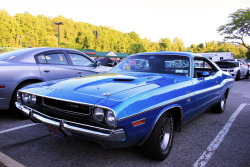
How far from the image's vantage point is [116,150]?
267 centimetres

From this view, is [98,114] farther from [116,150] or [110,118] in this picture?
[116,150]

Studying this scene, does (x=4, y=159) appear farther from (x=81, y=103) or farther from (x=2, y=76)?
(x=2, y=76)

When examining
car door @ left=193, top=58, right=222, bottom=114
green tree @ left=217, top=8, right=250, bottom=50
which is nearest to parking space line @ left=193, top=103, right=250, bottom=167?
car door @ left=193, top=58, right=222, bottom=114

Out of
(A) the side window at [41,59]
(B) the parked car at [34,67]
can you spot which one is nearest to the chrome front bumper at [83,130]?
(B) the parked car at [34,67]

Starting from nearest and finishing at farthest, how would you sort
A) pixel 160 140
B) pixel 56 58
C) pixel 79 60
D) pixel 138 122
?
pixel 138 122
pixel 160 140
pixel 56 58
pixel 79 60

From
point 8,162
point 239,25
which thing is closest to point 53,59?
point 8,162

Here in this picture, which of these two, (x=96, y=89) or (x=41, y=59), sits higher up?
(x=41, y=59)

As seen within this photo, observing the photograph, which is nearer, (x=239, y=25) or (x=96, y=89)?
(x=96, y=89)

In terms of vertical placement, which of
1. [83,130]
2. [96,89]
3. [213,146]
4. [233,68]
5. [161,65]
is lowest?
[213,146]

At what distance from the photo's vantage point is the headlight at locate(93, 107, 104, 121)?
190 cm

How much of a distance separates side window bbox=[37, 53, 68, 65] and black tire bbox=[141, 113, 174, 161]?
3291 millimetres

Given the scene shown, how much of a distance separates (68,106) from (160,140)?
119cm

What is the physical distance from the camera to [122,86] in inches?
92.4

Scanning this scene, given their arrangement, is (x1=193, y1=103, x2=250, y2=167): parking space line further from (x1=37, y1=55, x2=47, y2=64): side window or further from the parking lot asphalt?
(x1=37, y1=55, x2=47, y2=64): side window
